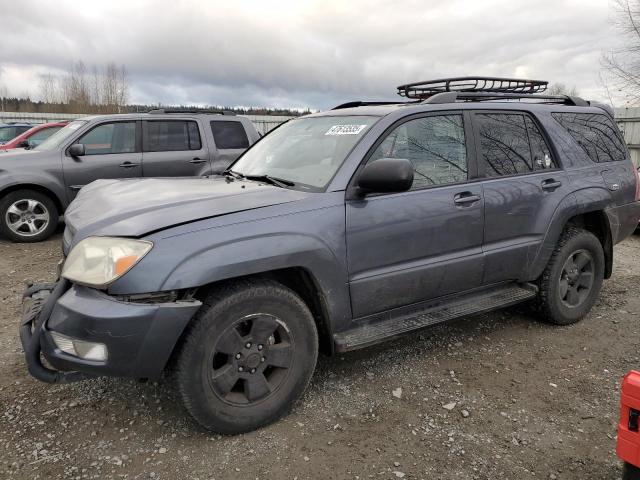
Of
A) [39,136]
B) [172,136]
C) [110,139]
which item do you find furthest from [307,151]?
[39,136]

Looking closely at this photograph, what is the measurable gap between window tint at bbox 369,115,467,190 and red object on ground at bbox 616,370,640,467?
5.16ft

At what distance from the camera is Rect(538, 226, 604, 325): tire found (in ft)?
12.7

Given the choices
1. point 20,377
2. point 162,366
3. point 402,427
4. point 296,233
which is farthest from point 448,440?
point 20,377

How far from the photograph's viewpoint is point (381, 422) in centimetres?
274

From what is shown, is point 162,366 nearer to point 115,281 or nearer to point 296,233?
point 115,281

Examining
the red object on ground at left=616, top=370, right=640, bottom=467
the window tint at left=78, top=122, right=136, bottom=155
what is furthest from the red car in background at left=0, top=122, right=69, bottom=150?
→ the red object on ground at left=616, top=370, right=640, bottom=467

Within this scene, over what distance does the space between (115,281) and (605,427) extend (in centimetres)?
275

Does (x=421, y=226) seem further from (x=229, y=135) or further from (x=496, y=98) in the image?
(x=229, y=135)

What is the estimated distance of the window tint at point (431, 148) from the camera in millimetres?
3094

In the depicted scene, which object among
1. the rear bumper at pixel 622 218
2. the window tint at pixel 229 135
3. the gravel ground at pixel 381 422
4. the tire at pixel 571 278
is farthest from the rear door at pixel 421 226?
the window tint at pixel 229 135

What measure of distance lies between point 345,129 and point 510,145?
133 cm

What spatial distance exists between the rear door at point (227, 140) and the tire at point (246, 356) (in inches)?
206

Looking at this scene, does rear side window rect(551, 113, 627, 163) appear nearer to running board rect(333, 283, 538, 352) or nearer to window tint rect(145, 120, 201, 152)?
running board rect(333, 283, 538, 352)

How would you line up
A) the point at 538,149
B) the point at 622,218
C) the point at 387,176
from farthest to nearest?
the point at 622,218 < the point at 538,149 < the point at 387,176
